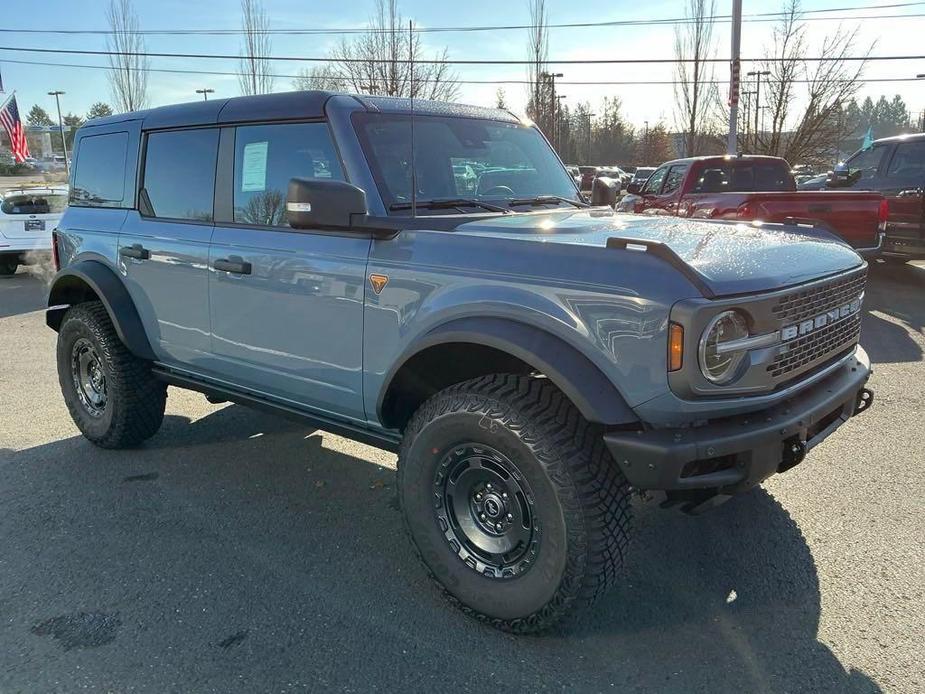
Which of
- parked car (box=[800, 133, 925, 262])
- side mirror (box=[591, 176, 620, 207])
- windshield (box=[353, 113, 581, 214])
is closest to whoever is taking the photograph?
windshield (box=[353, 113, 581, 214])

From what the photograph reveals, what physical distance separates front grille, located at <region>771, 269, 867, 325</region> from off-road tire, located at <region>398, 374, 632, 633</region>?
30.3 inches

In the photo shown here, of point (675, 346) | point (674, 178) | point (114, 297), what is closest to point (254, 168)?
point (114, 297)

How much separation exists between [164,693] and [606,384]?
1793mm

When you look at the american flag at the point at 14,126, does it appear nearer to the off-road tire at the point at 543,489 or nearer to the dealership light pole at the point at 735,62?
the dealership light pole at the point at 735,62

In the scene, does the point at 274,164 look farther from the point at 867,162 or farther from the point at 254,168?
the point at 867,162

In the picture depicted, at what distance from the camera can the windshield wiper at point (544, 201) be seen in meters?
3.79

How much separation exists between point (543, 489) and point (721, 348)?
757 millimetres

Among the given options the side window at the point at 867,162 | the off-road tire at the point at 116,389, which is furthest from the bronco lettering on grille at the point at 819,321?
the side window at the point at 867,162

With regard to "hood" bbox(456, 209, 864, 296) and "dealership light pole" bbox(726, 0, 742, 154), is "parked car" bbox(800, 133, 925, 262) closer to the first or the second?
"hood" bbox(456, 209, 864, 296)

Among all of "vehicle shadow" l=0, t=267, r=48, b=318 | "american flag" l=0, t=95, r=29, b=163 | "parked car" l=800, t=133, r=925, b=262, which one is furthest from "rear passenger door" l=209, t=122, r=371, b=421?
"american flag" l=0, t=95, r=29, b=163

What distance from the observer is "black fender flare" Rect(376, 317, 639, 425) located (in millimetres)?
2453

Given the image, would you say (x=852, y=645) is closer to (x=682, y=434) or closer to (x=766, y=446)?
(x=766, y=446)

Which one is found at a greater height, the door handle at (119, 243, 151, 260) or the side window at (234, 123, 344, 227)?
the side window at (234, 123, 344, 227)

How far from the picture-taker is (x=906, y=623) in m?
2.80
